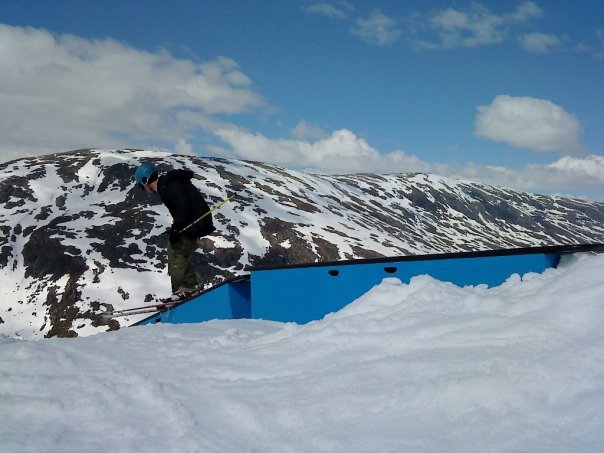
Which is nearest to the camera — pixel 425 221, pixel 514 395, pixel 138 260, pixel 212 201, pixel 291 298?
pixel 514 395

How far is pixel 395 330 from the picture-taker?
4.72m

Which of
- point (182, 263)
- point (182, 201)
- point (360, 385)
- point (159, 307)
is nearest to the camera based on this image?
point (360, 385)

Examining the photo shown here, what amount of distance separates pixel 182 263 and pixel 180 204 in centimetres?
172

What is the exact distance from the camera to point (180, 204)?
9.85 meters

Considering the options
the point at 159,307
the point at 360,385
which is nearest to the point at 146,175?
the point at 159,307

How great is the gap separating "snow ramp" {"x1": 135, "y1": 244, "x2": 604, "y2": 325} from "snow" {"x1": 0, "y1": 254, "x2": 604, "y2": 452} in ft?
4.73

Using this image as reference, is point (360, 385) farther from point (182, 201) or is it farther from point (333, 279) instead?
point (182, 201)

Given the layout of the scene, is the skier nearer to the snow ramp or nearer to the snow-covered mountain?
the snow ramp

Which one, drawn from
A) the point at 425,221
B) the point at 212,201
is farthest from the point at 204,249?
the point at 425,221

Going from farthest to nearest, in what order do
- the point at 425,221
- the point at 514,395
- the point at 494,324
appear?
1. the point at 425,221
2. the point at 494,324
3. the point at 514,395

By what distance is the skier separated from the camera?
9781 mm

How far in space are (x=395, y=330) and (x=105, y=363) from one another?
2.75m

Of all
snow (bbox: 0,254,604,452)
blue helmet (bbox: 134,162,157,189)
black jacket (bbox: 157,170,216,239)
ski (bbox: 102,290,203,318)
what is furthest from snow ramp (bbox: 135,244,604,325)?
blue helmet (bbox: 134,162,157,189)

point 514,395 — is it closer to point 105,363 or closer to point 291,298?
point 105,363
